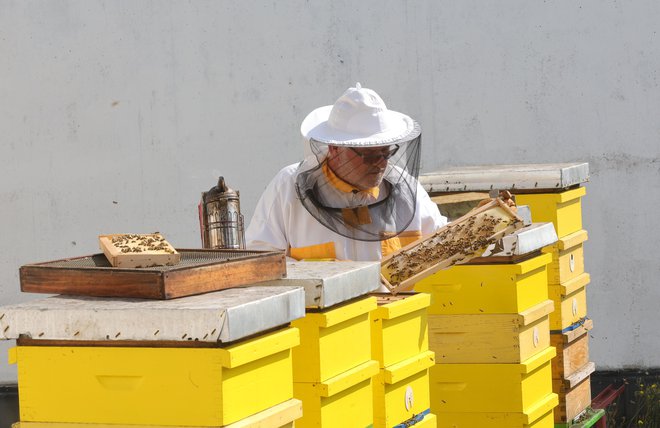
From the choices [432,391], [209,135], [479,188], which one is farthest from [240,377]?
[209,135]

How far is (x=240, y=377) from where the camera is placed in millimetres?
1950

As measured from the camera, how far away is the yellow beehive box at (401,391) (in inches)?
102

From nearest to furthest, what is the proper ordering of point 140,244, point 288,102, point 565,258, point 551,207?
point 140,244, point 551,207, point 565,258, point 288,102

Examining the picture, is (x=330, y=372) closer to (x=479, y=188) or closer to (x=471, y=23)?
(x=479, y=188)

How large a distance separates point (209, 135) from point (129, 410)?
3.78 metres

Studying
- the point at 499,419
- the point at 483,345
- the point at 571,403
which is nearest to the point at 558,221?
the point at 571,403

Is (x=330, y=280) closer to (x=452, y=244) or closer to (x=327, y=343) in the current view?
(x=327, y=343)

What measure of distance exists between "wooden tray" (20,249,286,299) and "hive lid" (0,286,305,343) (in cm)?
3

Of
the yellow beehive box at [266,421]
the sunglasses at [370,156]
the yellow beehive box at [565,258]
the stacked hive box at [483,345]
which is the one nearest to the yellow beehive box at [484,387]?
the stacked hive box at [483,345]

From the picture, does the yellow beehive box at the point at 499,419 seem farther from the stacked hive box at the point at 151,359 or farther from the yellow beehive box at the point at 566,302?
the stacked hive box at the point at 151,359

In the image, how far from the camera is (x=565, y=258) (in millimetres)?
4289

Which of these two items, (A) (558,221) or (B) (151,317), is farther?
(A) (558,221)

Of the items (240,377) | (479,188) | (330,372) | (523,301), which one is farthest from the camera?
(479,188)

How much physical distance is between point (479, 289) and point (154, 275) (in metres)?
1.78
